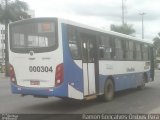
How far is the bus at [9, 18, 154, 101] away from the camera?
43.8 feet

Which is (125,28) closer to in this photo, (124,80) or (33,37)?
(124,80)

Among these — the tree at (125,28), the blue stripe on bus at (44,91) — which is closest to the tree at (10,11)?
the blue stripe on bus at (44,91)

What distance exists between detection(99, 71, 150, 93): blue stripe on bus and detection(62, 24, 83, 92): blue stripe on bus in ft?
7.15

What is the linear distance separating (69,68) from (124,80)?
618 cm

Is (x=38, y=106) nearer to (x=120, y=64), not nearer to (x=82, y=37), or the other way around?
(x=82, y=37)

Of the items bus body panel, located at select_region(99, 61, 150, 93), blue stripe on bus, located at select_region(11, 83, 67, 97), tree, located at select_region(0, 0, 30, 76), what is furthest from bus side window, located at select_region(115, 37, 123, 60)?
tree, located at select_region(0, 0, 30, 76)

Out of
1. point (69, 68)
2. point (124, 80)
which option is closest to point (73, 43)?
point (69, 68)

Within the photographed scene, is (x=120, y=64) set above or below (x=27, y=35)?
below

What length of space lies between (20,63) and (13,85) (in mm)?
826

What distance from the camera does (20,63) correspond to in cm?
1409

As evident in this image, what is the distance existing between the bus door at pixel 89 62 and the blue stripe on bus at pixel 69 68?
22.4 inches

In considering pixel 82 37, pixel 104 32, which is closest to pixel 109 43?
pixel 104 32

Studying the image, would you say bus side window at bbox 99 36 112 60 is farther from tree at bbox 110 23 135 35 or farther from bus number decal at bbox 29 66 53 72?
tree at bbox 110 23 135 35

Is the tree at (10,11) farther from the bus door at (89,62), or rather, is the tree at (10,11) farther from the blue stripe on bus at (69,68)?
the blue stripe on bus at (69,68)
